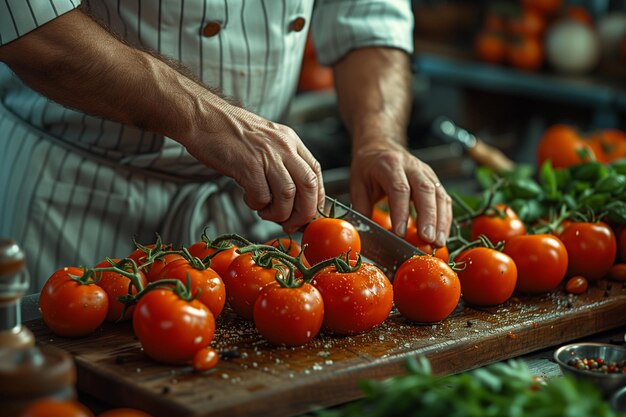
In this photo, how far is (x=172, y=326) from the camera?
4.84ft

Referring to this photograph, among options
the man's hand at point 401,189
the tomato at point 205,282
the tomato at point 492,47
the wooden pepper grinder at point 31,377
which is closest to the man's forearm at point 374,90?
the man's hand at point 401,189

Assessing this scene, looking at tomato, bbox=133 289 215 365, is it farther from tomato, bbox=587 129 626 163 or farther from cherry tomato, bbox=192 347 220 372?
tomato, bbox=587 129 626 163

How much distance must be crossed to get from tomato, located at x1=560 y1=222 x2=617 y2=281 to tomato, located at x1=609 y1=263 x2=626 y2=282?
0.10 feet

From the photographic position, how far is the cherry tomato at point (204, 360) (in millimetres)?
1489

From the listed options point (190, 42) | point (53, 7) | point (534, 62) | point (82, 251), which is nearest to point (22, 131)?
point (82, 251)

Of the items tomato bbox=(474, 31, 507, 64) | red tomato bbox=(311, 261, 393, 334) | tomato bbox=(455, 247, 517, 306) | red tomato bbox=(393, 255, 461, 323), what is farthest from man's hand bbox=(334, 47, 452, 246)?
tomato bbox=(474, 31, 507, 64)

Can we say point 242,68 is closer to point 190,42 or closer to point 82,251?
point 190,42

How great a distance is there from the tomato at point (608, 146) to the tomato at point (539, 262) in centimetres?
112

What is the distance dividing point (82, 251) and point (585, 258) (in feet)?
4.25

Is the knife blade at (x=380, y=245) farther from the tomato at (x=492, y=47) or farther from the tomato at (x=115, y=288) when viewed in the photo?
the tomato at (x=492, y=47)

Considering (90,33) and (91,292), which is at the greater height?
(90,33)

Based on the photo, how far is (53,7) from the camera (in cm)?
184

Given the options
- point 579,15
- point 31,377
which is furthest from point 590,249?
point 579,15

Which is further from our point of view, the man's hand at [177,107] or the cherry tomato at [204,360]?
the man's hand at [177,107]
